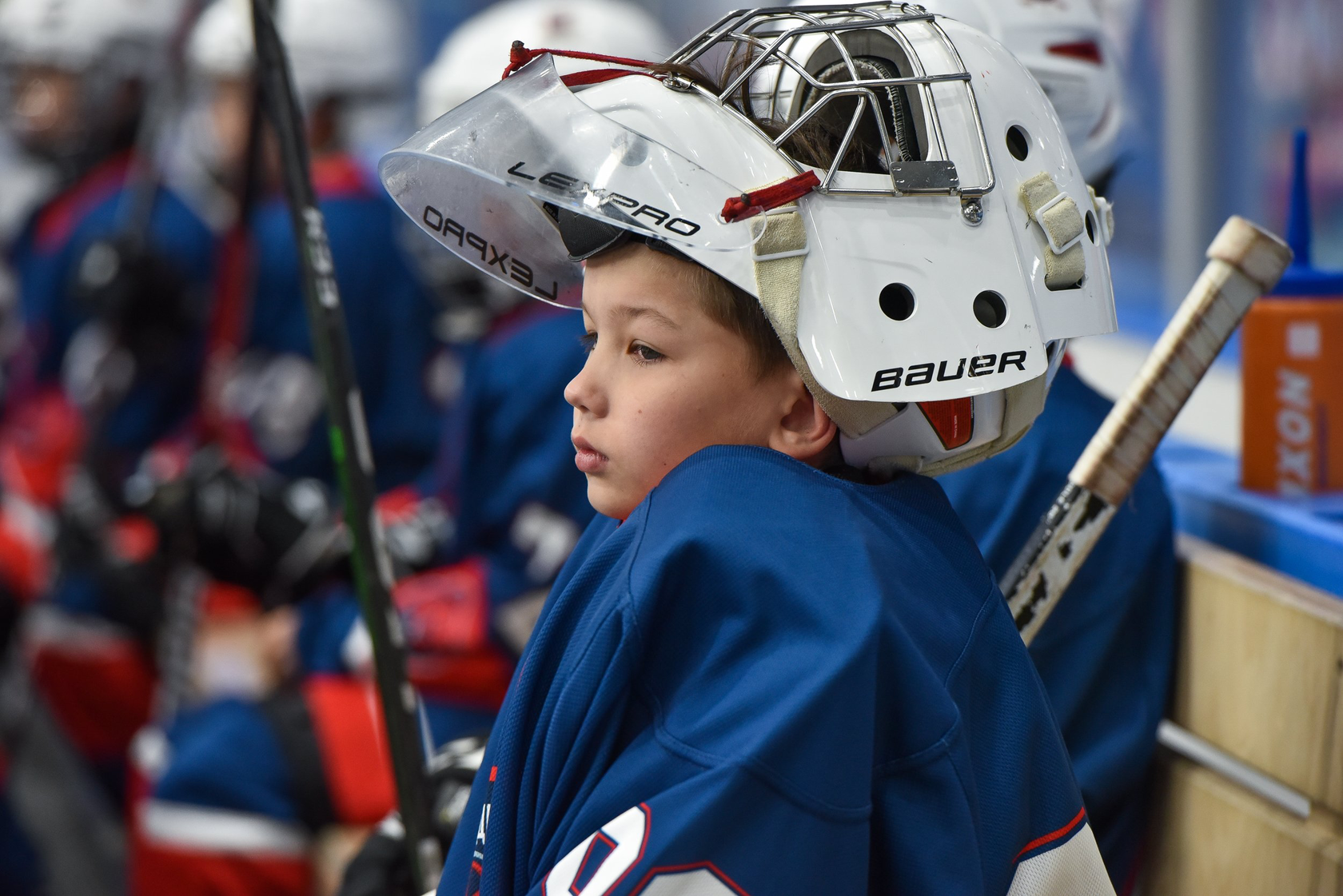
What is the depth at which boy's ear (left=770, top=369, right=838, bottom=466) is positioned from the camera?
0.98 metres

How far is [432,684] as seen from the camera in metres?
2.31

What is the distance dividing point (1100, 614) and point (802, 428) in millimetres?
488

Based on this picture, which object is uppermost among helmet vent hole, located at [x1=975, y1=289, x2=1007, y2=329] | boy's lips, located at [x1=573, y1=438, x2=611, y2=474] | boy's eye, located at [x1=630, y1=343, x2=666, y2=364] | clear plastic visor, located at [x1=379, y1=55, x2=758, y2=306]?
clear plastic visor, located at [x1=379, y1=55, x2=758, y2=306]

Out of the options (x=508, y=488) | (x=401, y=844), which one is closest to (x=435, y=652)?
(x=508, y=488)

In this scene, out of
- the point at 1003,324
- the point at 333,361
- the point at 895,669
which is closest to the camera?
the point at 895,669

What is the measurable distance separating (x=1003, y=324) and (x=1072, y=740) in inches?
20.3

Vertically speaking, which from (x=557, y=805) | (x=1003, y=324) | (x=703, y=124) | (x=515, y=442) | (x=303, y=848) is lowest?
(x=303, y=848)

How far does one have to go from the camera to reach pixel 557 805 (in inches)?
34.8

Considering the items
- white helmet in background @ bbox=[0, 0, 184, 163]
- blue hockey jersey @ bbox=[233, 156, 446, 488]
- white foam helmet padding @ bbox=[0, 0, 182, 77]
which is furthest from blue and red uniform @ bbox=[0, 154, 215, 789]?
blue hockey jersey @ bbox=[233, 156, 446, 488]

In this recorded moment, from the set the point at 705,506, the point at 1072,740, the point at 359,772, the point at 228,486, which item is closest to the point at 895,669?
the point at 705,506

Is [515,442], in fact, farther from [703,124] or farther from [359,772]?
[703,124]

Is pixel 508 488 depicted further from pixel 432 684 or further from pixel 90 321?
pixel 90 321

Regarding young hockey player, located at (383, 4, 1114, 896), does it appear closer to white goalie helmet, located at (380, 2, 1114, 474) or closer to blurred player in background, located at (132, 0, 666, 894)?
white goalie helmet, located at (380, 2, 1114, 474)

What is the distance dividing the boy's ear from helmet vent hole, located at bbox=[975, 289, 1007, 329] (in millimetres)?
121
